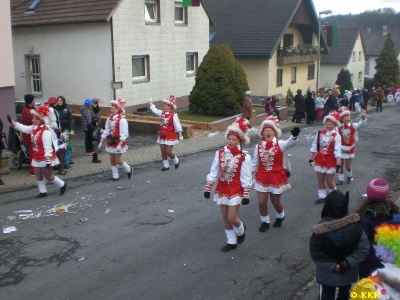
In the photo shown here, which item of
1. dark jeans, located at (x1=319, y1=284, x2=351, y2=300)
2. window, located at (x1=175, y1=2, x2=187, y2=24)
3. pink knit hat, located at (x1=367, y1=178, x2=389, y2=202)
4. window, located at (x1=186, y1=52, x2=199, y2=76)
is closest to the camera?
dark jeans, located at (x1=319, y1=284, x2=351, y2=300)

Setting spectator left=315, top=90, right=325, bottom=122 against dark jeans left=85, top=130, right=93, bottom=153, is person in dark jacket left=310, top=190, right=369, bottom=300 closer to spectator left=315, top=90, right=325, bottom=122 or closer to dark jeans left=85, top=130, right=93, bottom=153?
dark jeans left=85, top=130, right=93, bottom=153

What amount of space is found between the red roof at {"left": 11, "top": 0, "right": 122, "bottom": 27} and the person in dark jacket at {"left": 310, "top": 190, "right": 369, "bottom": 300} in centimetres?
1719

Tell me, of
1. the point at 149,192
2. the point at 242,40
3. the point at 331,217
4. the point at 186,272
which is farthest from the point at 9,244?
the point at 242,40

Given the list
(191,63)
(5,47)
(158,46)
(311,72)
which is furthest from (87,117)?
(311,72)

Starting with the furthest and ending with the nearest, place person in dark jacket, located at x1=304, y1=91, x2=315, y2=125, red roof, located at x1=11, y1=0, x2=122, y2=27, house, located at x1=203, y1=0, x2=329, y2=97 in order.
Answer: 1. house, located at x1=203, y1=0, x2=329, y2=97
2. person in dark jacket, located at x1=304, y1=91, x2=315, y2=125
3. red roof, located at x1=11, y1=0, x2=122, y2=27

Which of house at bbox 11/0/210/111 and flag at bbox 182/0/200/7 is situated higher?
flag at bbox 182/0/200/7

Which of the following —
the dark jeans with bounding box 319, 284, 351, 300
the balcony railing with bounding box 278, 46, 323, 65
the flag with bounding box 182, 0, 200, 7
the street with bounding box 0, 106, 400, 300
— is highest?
the flag with bounding box 182, 0, 200, 7

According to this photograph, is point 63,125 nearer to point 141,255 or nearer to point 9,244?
point 9,244

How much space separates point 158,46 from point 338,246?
19895 millimetres

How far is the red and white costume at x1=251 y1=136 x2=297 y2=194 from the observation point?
7.96 meters

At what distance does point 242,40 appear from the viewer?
3322cm

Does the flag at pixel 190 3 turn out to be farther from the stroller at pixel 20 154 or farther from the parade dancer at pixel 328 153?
the parade dancer at pixel 328 153

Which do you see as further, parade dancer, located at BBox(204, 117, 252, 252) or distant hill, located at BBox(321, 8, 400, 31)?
distant hill, located at BBox(321, 8, 400, 31)

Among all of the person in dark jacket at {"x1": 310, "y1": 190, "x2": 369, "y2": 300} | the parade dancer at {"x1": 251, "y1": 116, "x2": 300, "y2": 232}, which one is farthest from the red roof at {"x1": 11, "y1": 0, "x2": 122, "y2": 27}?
the person in dark jacket at {"x1": 310, "y1": 190, "x2": 369, "y2": 300}
